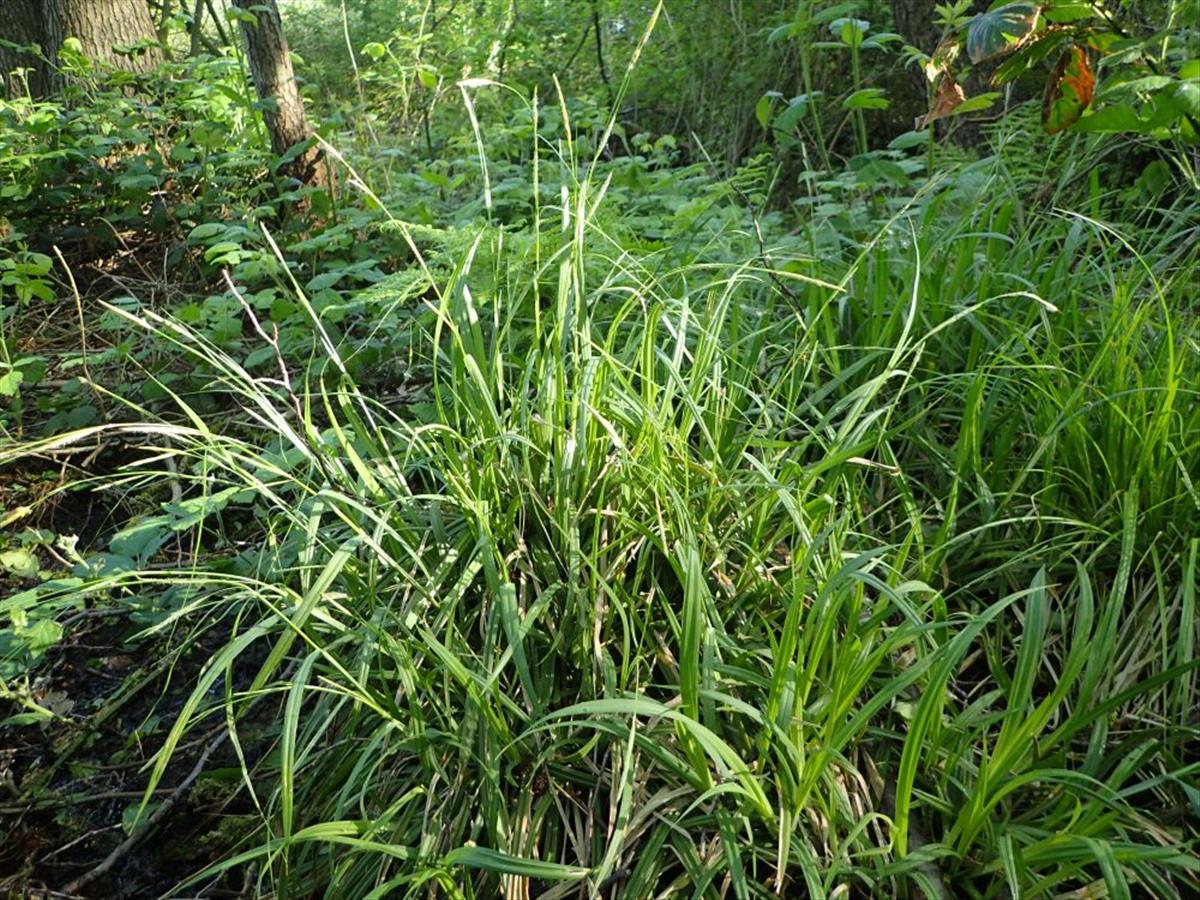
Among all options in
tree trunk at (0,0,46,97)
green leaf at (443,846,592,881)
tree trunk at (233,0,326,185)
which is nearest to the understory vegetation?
green leaf at (443,846,592,881)

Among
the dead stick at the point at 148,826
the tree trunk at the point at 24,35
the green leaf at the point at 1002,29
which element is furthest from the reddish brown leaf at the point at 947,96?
the tree trunk at the point at 24,35

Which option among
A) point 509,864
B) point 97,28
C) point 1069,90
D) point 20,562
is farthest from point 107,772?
point 97,28

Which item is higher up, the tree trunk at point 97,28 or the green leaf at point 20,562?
the tree trunk at point 97,28

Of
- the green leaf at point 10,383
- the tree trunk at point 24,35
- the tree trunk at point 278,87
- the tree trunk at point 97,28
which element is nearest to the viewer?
the green leaf at point 10,383

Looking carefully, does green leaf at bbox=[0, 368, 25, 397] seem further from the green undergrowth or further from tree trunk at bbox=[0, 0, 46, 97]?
tree trunk at bbox=[0, 0, 46, 97]

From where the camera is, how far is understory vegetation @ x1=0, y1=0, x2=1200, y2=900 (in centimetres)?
135

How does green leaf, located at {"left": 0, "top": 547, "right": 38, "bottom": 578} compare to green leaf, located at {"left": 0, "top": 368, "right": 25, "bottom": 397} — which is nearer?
green leaf, located at {"left": 0, "top": 547, "right": 38, "bottom": 578}

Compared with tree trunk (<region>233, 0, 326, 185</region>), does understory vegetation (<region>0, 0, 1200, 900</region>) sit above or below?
below

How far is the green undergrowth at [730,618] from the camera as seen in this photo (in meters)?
1.33

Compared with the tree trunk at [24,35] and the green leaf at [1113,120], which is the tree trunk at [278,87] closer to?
the tree trunk at [24,35]

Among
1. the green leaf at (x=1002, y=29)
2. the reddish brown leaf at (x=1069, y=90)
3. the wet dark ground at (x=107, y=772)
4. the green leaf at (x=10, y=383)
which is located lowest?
the wet dark ground at (x=107, y=772)

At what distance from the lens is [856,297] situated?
7.41ft

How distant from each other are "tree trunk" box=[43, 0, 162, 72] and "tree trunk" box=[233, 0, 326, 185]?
1.65m

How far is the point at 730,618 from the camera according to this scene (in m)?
1.64
